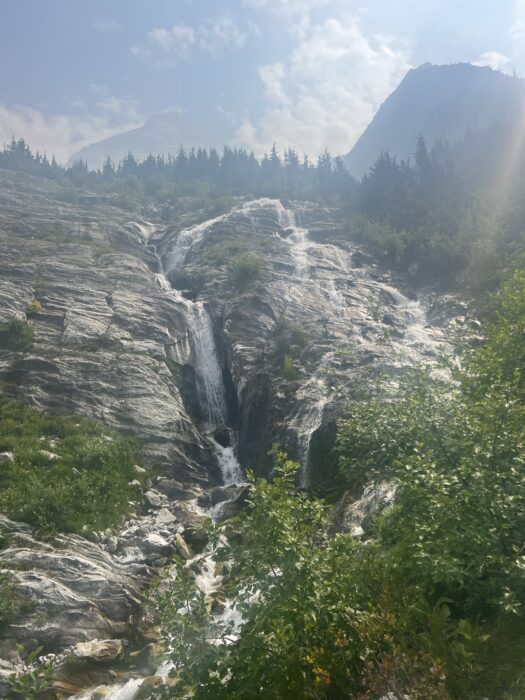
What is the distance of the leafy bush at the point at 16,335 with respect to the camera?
39.0 metres

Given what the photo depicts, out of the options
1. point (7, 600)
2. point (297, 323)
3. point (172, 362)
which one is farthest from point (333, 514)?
point (297, 323)

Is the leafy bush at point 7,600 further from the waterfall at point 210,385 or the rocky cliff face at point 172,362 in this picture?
Answer: the waterfall at point 210,385

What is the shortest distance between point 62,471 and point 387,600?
80.2ft

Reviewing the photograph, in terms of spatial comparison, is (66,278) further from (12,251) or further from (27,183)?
(27,183)

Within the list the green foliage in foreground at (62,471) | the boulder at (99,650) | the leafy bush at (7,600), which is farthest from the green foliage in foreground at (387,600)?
the green foliage in foreground at (62,471)

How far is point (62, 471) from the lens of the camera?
26.7 metres

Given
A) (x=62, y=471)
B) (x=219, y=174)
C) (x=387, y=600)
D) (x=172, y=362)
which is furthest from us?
(x=219, y=174)

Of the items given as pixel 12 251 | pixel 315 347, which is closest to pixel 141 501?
pixel 315 347

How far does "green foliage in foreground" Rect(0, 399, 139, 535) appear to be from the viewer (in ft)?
74.2

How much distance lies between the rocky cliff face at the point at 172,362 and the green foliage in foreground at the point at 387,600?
1256 cm

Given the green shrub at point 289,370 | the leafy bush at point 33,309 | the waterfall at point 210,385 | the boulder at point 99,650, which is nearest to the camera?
the boulder at point 99,650

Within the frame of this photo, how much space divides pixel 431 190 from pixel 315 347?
2641 inches

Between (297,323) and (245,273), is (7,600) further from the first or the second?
(245,273)

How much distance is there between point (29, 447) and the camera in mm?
28188
